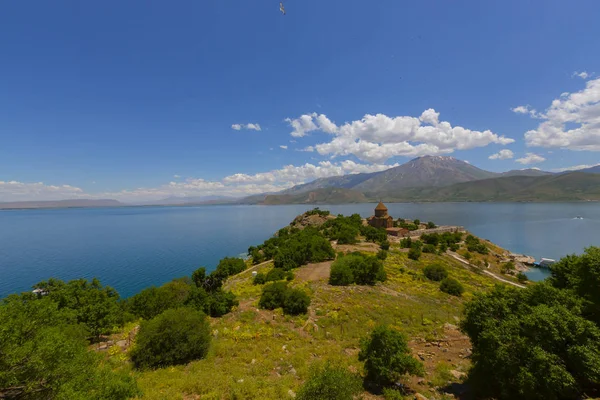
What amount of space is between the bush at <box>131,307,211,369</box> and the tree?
1043 centimetres

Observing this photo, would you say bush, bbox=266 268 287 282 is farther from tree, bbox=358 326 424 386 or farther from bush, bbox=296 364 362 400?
bush, bbox=296 364 362 400

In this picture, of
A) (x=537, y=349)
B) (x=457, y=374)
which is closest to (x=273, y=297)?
(x=457, y=374)

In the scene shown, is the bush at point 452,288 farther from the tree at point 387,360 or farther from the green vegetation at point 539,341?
the tree at point 387,360

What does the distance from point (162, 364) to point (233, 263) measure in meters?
33.0

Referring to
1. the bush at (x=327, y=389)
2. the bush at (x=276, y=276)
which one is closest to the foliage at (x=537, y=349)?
the bush at (x=327, y=389)

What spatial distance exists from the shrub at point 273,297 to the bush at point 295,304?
710mm

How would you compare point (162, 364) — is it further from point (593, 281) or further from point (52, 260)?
point (52, 260)

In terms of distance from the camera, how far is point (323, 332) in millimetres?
18906

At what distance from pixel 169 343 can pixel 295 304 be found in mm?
10719

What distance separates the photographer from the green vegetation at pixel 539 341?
8594 mm

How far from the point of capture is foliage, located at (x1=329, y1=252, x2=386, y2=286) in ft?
98.6

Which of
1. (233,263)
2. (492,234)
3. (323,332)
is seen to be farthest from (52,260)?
(492,234)

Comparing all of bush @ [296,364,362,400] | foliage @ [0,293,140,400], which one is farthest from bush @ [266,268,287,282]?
bush @ [296,364,362,400]

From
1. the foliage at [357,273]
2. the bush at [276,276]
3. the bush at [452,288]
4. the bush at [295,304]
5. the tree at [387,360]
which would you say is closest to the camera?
the tree at [387,360]
